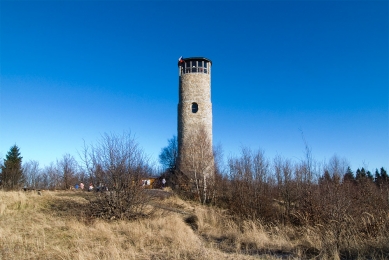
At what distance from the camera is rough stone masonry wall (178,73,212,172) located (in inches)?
1003

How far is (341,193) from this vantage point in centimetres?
721

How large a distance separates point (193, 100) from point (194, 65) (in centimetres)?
347

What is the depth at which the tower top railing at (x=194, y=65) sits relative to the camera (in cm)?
2653

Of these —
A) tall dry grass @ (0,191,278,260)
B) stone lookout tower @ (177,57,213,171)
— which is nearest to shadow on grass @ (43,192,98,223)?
tall dry grass @ (0,191,278,260)

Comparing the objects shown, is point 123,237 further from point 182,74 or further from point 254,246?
point 182,74

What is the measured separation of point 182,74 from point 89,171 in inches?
704

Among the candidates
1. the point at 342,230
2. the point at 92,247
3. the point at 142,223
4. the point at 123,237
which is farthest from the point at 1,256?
the point at 342,230

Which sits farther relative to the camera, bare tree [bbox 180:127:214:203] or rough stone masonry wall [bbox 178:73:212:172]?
rough stone masonry wall [bbox 178:73:212:172]

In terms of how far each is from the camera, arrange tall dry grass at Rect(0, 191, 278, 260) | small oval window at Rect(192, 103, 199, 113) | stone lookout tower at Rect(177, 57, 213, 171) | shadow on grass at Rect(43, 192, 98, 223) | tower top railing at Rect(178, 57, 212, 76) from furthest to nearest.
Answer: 1. tower top railing at Rect(178, 57, 212, 76)
2. small oval window at Rect(192, 103, 199, 113)
3. stone lookout tower at Rect(177, 57, 213, 171)
4. shadow on grass at Rect(43, 192, 98, 223)
5. tall dry grass at Rect(0, 191, 278, 260)

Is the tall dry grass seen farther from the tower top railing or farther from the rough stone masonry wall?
the tower top railing

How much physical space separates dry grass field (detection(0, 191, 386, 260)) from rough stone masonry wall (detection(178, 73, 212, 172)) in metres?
14.7

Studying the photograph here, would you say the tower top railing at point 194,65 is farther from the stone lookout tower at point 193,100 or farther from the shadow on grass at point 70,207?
the shadow on grass at point 70,207

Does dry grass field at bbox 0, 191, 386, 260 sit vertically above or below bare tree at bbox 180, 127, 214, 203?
below

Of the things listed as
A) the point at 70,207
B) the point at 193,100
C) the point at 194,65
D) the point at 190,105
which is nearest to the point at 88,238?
the point at 70,207
